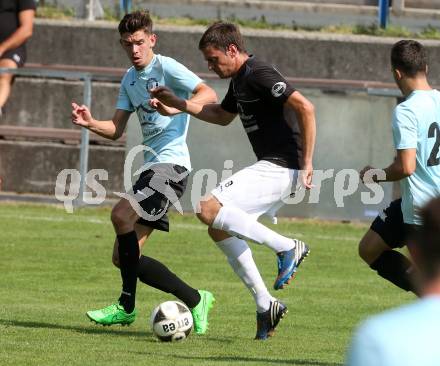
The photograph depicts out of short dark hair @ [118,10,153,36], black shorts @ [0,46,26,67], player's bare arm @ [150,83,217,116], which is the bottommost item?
black shorts @ [0,46,26,67]

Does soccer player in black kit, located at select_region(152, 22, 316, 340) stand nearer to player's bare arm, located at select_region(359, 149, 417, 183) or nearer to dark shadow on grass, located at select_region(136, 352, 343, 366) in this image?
dark shadow on grass, located at select_region(136, 352, 343, 366)

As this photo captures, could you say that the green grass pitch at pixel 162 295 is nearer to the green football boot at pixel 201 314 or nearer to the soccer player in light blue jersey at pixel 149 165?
the green football boot at pixel 201 314

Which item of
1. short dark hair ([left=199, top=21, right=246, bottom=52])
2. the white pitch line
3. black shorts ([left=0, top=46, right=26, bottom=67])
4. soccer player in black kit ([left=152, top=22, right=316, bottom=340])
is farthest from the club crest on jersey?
black shorts ([left=0, top=46, right=26, bottom=67])

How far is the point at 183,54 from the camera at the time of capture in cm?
1680

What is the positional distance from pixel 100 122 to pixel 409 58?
247cm

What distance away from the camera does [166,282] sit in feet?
24.5

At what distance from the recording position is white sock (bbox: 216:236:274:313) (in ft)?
22.9

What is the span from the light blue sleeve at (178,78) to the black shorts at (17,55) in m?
6.09

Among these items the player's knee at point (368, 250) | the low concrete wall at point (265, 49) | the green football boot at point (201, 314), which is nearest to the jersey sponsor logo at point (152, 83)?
the green football boot at point (201, 314)

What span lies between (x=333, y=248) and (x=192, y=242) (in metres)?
1.52

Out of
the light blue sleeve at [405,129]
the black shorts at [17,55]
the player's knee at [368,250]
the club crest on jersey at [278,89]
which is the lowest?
the black shorts at [17,55]

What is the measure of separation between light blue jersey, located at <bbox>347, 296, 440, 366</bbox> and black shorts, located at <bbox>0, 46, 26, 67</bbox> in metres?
11.8

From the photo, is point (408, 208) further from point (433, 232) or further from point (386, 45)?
point (386, 45)

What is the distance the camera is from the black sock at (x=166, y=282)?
746 cm
